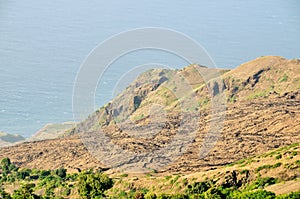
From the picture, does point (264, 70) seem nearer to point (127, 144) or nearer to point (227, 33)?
point (127, 144)

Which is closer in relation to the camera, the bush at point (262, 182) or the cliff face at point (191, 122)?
the bush at point (262, 182)

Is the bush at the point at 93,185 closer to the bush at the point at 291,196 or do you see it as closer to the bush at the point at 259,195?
the bush at the point at 259,195

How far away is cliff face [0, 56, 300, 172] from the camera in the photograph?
5084 cm

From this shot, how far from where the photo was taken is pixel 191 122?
5944 centimetres

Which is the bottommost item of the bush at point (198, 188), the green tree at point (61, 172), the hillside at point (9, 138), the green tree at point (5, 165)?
the hillside at point (9, 138)

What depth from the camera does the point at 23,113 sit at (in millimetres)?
125188

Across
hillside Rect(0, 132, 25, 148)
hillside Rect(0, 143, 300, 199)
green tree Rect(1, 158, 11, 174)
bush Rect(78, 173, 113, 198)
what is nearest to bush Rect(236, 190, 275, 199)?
hillside Rect(0, 143, 300, 199)

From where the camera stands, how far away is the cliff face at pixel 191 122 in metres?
50.8

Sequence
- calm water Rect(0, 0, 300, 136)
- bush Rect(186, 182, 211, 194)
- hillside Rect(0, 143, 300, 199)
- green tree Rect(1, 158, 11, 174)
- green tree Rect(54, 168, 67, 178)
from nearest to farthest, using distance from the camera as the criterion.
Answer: hillside Rect(0, 143, 300, 199) < bush Rect(186, 182, 211, 194) < green tree Rect(54, 168, 67, 178) < green tree Rect(1, 158, 11, 174) < calm water Rect(0, 0, 300, 136)

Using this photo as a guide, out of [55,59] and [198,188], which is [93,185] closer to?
[198,188]

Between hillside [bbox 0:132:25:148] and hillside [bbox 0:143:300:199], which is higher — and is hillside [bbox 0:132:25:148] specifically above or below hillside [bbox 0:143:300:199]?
below

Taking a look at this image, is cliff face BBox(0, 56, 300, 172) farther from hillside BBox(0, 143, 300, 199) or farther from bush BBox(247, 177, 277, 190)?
bush BBox(247, 177, 277, 190)

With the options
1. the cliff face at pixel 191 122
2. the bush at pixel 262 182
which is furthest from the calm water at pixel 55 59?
the bush at pixel 262 182

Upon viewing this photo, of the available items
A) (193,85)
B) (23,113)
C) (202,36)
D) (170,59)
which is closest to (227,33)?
(202,36)
